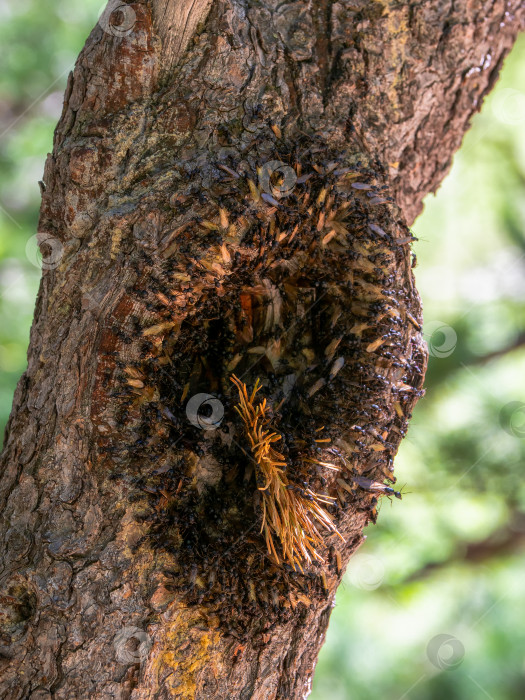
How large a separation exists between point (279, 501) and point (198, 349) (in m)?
0.28

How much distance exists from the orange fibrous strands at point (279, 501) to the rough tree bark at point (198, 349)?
0.02 meters

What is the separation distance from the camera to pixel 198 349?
1.01 m

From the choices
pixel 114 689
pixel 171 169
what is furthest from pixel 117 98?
pixel 114 689

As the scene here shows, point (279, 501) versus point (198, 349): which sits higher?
point (198, 349)

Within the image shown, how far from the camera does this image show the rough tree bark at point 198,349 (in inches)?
34.8

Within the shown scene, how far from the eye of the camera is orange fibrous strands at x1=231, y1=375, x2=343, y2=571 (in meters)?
0.92

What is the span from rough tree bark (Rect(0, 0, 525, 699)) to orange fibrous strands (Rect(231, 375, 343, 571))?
2 cm

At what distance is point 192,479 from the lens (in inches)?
37.6

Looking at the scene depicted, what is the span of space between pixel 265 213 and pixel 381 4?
505 millimetres

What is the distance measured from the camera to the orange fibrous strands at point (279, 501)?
3.01 ft

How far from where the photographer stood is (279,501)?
93 centimetres

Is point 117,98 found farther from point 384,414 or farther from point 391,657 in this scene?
point 391,657

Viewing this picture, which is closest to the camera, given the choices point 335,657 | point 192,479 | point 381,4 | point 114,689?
point 114,689

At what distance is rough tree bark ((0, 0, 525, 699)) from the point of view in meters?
0.88
